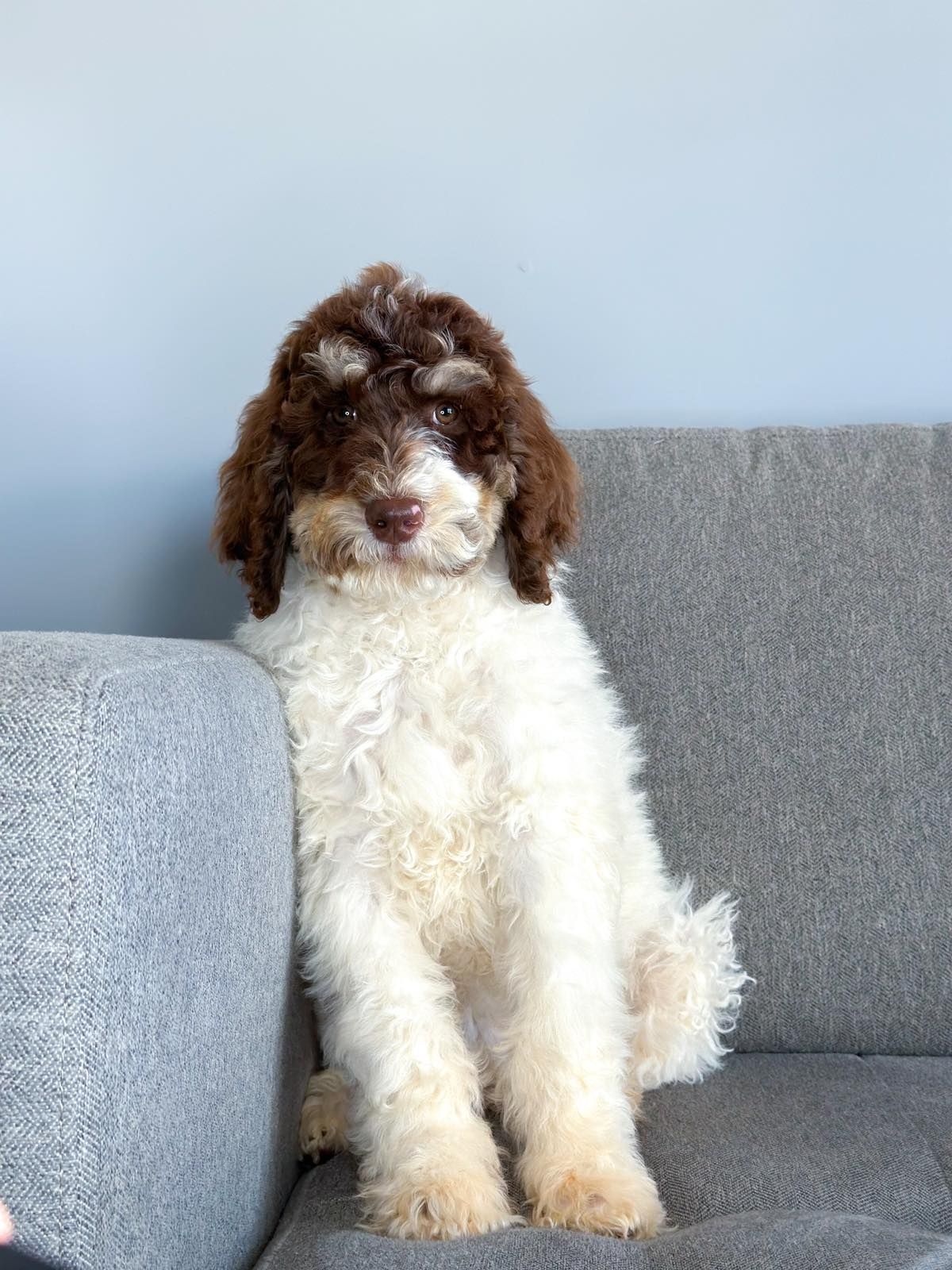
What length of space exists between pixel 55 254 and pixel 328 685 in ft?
4.50

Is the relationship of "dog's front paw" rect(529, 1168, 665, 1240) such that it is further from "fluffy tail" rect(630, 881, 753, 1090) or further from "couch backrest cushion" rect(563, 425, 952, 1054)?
"couch backrest cushion" rect(563, 425, 952, 1054)

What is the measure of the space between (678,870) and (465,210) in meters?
1.51

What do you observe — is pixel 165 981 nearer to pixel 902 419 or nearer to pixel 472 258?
pixel 472 258

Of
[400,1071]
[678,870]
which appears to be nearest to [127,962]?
[400,1071]

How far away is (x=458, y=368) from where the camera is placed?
5.68 ft

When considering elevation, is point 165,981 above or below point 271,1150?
above

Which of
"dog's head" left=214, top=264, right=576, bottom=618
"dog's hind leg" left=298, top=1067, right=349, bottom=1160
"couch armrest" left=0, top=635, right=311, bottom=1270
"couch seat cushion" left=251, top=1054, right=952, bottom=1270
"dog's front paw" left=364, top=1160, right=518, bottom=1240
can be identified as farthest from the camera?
"dog's hind leg" left=298, top=1067, right=349, bottom=1160

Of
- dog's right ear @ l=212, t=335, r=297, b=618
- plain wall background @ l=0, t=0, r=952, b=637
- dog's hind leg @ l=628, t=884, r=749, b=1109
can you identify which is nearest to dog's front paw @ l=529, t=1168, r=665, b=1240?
dog's hind leg @ l=628, t=884, r=749, b=1109

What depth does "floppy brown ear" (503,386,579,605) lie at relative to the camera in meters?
1.79

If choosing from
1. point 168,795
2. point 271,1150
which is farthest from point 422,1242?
point 168,795

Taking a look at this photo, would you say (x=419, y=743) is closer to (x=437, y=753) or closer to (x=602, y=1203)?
(x=437, y=753)

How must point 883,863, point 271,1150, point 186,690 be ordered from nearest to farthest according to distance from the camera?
point 186,690 → point 271,1150 → point 883,863

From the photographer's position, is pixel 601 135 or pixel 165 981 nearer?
pixel 165 981

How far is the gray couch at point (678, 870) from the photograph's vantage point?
1.12 metres
